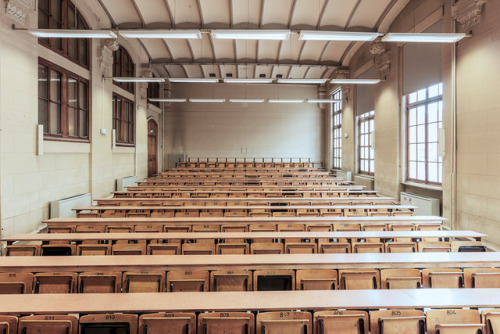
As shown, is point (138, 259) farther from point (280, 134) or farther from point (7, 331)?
point (280, 134)

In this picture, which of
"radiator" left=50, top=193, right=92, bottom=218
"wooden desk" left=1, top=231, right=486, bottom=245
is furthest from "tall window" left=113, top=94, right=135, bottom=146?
"wooden desk" left=1, top=231, right=486, bottom=245

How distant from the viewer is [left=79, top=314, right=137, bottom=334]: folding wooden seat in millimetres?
2434

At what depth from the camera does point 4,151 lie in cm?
603

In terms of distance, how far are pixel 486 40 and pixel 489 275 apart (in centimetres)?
539

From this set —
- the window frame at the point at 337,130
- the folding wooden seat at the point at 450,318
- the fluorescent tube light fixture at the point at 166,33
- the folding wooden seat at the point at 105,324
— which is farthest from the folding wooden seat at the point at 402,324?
the window frame at the point at 337,130

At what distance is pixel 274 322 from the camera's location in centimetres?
240

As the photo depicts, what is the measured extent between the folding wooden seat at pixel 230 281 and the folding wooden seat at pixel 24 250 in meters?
2.63

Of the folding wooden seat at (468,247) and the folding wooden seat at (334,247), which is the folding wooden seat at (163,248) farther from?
the folding wooden seat at (468,247)

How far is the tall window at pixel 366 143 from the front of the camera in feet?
44.2

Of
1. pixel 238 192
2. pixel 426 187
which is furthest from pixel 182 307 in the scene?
pixel 426 187

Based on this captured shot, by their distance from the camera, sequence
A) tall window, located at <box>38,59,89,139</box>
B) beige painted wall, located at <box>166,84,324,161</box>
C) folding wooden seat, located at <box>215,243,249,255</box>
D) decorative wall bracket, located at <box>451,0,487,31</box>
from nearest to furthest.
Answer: folding wooden seat, located at <box>215,243,249,255</box>, decorative wall bracket, located at <box>451,0,487,31</box>, tall window, located at <box>38,59,89,139</box>, beige painted wall, located at <box>166,84,324,161</box>

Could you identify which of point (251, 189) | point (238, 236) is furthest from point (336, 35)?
point (251, 189)

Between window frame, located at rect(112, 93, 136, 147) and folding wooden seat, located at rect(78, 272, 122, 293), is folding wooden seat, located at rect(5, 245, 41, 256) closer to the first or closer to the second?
folding wooden seat, located at rect(78, 272, 122, 293)

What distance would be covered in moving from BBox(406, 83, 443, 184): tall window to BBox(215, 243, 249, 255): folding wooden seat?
660 cm
